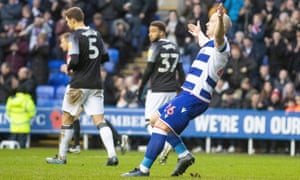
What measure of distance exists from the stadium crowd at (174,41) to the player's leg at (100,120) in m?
9.82

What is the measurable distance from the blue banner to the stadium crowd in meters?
0.37

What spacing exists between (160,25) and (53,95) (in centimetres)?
1055

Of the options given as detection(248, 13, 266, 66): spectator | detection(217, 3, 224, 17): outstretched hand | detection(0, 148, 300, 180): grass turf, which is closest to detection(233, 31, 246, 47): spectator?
detection(248, 13, 266, 66): spectator

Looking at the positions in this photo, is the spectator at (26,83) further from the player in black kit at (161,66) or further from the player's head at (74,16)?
the player's head at (74,16)

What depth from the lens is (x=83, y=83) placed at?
50.5ft

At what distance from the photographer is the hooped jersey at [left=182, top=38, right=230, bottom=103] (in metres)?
12.5

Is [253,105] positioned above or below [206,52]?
below

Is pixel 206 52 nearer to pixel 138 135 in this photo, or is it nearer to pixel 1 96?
pixel 138 135

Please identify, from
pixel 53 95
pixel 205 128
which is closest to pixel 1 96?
pixel 53 95

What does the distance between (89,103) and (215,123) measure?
31.9 feet

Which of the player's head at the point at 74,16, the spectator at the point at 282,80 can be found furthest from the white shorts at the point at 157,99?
the spectator at the point at 282,80

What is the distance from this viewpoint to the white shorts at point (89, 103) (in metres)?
15.4

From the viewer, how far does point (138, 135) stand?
25.2 m

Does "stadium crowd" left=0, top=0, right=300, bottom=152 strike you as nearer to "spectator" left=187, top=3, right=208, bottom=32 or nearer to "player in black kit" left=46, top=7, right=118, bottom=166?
"spectator" left=187, top=3, right=208, bottom=32
